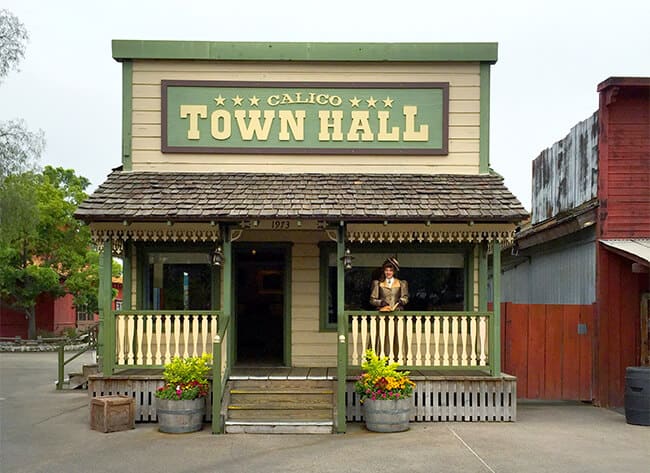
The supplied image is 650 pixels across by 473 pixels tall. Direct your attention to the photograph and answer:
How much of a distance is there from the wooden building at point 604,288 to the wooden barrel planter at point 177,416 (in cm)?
578

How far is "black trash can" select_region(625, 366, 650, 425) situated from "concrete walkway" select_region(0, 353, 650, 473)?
171 mm

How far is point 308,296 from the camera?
12727 mm

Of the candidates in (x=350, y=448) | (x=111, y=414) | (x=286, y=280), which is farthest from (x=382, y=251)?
(x=111, y=414)

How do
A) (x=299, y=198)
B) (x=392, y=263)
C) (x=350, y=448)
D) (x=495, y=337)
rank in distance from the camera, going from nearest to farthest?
1. (x=350, y=448)
2. (x=495, y=337)
3. (x=299, y=198)
4. (x=392, y=263)

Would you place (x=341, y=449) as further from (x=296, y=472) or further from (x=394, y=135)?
(x=394, y=135)

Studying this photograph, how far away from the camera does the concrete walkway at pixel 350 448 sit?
8.30 meters

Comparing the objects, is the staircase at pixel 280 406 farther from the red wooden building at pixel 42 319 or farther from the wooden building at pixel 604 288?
the red wooden building at pixel 42 319

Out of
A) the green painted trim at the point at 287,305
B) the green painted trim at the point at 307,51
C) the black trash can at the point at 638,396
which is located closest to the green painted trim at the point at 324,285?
the green painted trim at the point at 287,305

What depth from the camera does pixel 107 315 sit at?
1109 cm

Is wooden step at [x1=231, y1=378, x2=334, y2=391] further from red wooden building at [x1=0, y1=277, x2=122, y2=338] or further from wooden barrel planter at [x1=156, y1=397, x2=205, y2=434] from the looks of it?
red wooden building at [x1=0, y1=277, x2=122, y2=338]

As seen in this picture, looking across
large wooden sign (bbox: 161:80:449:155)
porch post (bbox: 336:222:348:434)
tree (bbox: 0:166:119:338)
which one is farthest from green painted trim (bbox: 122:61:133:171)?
tree (bbox: 0:166:119:338)

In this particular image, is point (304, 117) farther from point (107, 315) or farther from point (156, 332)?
point (107, 315)

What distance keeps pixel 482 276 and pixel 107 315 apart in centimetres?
607

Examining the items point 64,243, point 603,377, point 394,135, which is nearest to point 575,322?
point 603,377
